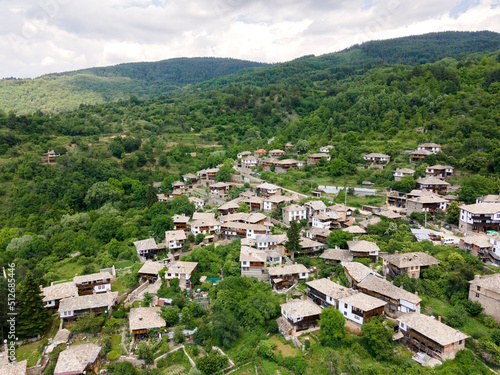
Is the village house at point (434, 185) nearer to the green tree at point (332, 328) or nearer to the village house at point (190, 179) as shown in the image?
the green tree at point (332, 328)

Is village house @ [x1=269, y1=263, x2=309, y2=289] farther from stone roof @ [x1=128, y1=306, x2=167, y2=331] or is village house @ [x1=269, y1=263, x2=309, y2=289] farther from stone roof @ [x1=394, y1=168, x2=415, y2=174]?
stone roof @ [x1=394, y1=168, x2=415, y2=174]

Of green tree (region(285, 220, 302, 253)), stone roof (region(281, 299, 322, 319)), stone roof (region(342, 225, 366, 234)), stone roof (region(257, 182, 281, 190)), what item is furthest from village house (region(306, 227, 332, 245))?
stone roof (region(257, 182, 281, 190))

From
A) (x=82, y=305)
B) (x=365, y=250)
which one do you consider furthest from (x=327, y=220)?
(x=82, y=305)

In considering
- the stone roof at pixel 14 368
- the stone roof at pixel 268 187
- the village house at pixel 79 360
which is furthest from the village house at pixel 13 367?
the stone roof at pixel 268 187

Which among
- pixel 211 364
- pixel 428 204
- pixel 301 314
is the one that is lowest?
pixel 211 364

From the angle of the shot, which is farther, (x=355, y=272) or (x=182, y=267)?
(x=182, y=267)

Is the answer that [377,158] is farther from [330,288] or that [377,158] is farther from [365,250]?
[330,288]
